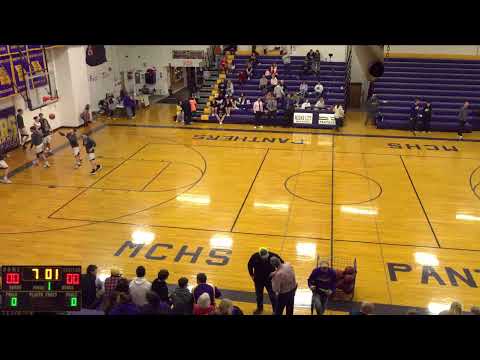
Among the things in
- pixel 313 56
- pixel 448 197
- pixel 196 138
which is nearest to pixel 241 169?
pixel 196 138

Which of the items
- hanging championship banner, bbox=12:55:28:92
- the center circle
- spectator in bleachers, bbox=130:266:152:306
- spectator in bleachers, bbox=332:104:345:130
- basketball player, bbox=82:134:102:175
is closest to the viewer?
spectator in bleachers, bbox=130:266:152:306

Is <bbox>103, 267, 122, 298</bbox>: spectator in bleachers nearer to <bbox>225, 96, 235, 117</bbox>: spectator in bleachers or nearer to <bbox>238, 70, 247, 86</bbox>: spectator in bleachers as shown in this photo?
<bbox>225, 96, 235, 117</bbox>: spectator in bleachers

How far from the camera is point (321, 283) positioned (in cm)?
845

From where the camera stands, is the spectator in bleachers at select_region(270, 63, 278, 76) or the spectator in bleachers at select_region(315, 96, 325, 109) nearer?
the spectator in bleachers at select_region(315, 96, 325, 109)

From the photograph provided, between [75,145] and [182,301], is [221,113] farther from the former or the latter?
[182,301]

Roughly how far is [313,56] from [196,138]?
9163 millimetres

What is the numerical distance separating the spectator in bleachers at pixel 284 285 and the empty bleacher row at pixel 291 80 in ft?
53.0

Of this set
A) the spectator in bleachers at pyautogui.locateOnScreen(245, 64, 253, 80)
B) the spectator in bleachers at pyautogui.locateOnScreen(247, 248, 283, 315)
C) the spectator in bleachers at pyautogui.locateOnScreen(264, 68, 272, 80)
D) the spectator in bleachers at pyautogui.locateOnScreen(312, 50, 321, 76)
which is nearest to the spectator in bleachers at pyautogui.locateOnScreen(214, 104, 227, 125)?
the spectator in bleachers at pyautogui.locateOnScreen(245, 64, 253, 80)

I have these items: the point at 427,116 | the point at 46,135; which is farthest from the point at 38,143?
the point at 427,116

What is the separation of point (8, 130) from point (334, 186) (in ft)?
42.9

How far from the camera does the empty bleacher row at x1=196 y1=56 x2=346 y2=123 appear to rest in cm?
2427

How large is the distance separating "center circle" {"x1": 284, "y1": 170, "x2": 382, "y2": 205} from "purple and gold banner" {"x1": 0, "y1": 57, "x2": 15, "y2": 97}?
37.9 ft

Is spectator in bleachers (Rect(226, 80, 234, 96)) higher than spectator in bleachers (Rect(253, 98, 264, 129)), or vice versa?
spectator in bleachers (Rect(226, 80, 234, 96))
